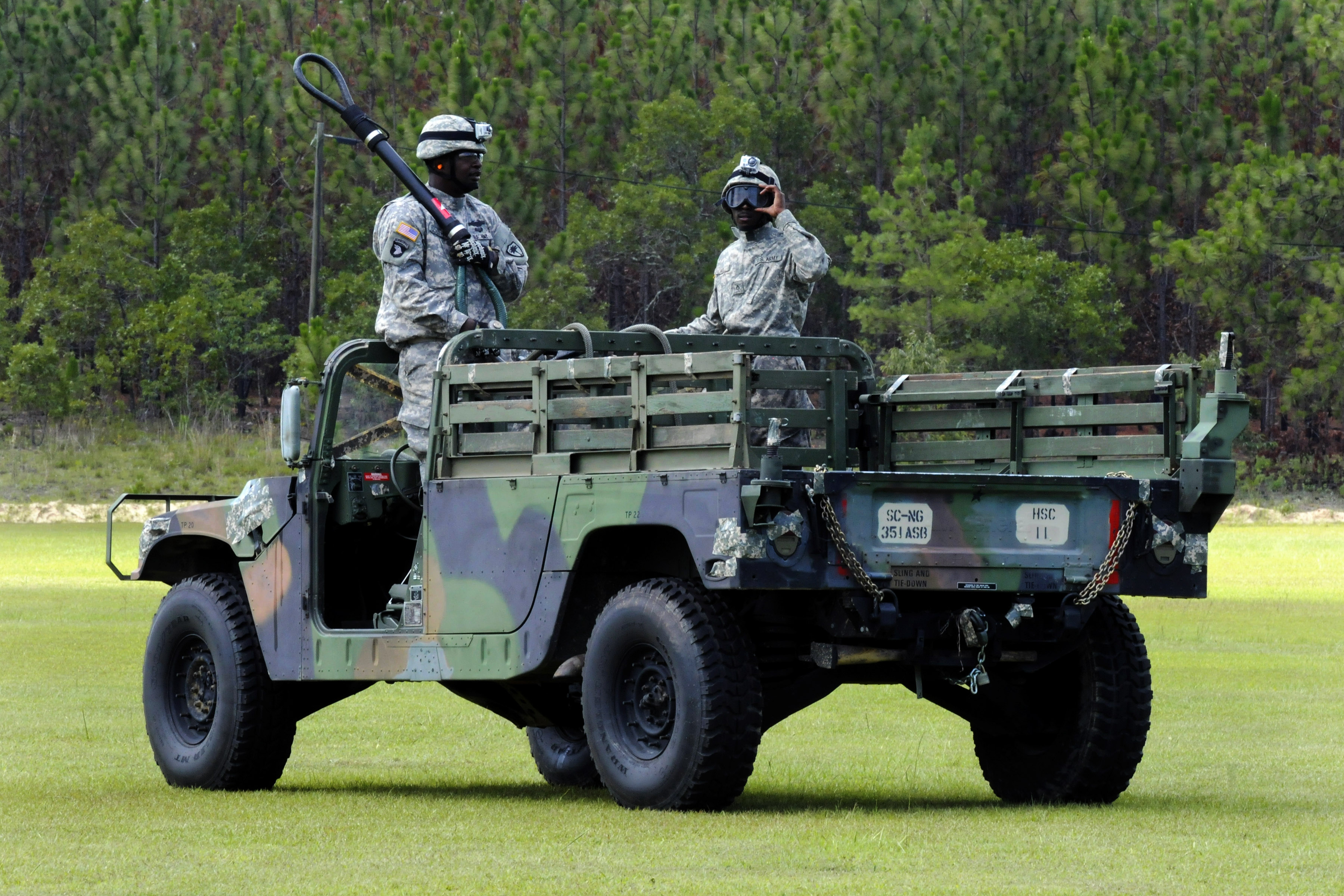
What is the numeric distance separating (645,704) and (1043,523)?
1.65 meters

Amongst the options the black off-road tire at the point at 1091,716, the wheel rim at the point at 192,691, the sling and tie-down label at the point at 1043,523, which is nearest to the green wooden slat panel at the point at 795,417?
the sling and tie-down label at the point at 1043,523

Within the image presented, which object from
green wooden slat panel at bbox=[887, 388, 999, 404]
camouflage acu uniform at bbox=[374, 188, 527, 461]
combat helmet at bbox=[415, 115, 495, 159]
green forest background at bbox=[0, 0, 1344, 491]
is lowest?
green wooden slat panel at bbox=[887, 388, 999, 404]

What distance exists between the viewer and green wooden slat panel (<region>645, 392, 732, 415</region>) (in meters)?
8.78

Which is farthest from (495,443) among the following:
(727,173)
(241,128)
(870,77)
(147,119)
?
(241,128)

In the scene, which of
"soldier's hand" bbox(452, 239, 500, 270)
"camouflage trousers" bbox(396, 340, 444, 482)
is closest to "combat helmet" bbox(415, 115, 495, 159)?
"soldier's hand" bbox(452, 239, 500, 270)

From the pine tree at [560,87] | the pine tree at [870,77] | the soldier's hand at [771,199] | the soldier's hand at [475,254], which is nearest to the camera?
the soldier's hand at [475,254]

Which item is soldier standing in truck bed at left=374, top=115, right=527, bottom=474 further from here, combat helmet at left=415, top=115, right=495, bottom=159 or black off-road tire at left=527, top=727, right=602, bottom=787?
black off-road tire at left=527, top=727, right=602, bottom=787

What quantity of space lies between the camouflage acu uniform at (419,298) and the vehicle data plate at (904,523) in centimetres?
233

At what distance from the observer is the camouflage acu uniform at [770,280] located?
11.3m

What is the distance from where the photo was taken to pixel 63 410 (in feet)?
215

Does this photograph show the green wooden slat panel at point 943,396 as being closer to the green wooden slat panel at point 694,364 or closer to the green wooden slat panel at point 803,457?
the green wooden slat panel at point 803,457

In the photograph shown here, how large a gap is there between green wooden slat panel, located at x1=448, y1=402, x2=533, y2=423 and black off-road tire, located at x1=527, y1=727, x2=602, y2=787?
5.71 ft

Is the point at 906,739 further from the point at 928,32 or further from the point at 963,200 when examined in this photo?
the point at 928,32

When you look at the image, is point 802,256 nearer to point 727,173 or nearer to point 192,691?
point 192,691
